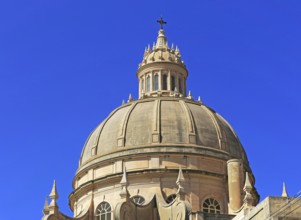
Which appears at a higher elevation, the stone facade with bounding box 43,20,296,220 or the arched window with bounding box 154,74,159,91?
the arched window with bounding box 154,74,159,91

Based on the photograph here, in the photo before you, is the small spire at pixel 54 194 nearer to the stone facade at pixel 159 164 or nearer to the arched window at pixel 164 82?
the stone facade at pixel 159 164

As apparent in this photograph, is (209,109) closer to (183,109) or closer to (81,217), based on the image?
(183,109)

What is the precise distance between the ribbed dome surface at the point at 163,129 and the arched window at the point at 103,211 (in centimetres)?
484

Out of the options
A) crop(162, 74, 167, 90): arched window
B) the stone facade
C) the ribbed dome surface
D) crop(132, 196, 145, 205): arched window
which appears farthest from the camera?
crop(162, 74, 167, 90): arched window

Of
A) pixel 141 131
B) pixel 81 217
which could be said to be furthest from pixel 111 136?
pixel 81 217

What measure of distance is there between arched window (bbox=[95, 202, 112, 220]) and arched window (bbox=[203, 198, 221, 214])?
8218mm

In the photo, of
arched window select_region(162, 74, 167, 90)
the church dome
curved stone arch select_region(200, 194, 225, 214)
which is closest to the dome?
arched window select_region(162, 74, 167, 90)

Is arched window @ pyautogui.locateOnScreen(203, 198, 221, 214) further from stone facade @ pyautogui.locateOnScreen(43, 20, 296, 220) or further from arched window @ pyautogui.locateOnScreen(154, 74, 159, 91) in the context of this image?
arched window @ pyautogui.locateOnScreen(154, 74, 159, 91)

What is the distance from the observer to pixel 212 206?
66.1 metres

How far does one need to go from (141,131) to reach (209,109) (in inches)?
313

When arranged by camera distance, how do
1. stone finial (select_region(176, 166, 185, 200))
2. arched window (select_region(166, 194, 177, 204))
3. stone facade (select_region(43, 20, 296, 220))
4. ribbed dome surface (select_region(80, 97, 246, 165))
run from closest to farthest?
stone finial (select_region(176, 166, 185, 200))
stone facade (select_region(43, 20, 296, 220))
arched window (select_region(166, 194, 177, 204))
ribbed dome surface (select_region(80, 97, 246, 165))

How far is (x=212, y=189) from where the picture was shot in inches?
2621

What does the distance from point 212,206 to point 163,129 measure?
7995 mm

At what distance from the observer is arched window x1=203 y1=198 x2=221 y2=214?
216ft
